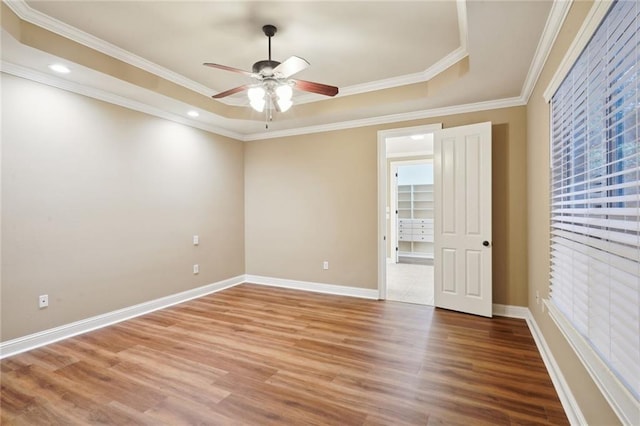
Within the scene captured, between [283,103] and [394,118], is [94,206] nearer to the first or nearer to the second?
[283,103]

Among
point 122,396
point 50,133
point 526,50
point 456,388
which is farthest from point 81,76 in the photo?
point 456,388

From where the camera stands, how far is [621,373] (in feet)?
4.15

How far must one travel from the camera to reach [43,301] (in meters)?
3.07

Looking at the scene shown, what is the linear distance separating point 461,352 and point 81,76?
172 inches

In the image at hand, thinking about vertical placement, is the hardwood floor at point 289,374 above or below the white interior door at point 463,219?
below

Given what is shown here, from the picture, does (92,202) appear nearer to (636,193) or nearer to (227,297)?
(227,297)

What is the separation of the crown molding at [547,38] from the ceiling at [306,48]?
13 millimetres

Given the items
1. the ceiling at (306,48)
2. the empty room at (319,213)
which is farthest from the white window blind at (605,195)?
the ceiling at (306,48)

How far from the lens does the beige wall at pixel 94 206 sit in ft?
9.52

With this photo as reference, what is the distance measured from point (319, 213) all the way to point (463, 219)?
205 centimetres

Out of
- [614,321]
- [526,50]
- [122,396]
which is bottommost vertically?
[122,396]

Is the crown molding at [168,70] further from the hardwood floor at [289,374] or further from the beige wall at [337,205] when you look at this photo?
the hardwood floor at [289,374]

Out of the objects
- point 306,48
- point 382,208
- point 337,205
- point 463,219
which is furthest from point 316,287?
point 306,48

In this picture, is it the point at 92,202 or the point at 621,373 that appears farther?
the point at 92,202
